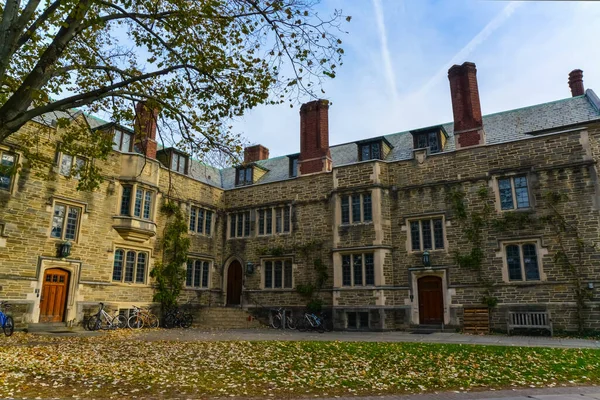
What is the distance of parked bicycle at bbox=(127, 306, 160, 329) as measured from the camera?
18.4 metres

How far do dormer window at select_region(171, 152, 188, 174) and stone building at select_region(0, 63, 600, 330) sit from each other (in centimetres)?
8

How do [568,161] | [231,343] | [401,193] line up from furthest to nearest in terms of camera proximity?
[401,193]
[568,161]
[231,343]

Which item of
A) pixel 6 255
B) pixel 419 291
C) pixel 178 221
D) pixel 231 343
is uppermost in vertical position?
pixel 178 221

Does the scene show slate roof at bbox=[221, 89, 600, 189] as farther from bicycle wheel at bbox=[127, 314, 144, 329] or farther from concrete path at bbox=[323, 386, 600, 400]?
concrete path at bbox=[323, 386, 600, 400]

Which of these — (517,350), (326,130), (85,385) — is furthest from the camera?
(326,130)

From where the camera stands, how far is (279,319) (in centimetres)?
2058

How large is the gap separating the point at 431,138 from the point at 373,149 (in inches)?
115

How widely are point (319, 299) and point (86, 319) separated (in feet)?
33.0

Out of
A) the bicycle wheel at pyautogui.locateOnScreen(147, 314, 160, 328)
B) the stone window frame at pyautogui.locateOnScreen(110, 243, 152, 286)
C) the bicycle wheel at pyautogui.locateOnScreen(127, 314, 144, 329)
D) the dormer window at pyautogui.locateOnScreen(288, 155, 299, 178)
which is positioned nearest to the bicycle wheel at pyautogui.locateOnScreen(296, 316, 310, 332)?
the bicycle wheel at pyautogui.locateOnScreen(147, 314, 160, 328)

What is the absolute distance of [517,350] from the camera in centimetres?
1088

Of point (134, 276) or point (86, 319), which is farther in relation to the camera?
point (134, 276)

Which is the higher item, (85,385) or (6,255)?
(6,255)

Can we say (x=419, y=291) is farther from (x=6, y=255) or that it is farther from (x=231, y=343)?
(x=6, y=255)

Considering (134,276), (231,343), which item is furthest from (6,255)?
(231,343)
